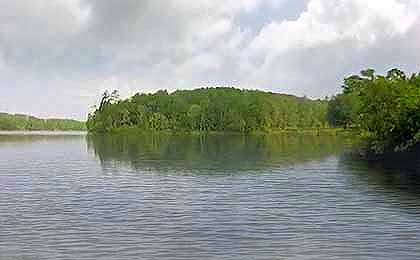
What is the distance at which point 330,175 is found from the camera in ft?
151

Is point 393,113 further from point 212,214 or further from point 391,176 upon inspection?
point 212,214

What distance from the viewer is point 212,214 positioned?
90.2ft

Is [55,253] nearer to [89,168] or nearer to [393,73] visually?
[89,168]

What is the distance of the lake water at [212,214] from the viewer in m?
20.4

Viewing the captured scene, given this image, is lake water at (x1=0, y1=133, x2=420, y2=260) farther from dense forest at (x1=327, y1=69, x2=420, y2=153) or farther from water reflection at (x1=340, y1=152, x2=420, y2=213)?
dense forest at (x1=327, y1=69, x2=420, y2=153)

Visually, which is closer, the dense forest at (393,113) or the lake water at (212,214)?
the lake water at (212,214)

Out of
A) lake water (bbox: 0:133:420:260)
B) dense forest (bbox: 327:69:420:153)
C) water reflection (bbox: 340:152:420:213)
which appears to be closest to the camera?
lake water (bbox: 0:133:420:260)

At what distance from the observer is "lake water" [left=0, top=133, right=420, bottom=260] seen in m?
20.4

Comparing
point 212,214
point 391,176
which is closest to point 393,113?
point 391,176

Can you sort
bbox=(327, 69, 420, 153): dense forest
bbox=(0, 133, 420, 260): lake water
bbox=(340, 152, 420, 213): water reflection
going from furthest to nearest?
bbox=(327, 69, 420, 153): dense forest
bbox=(340, 152, 420, 213): water reflection
bbox=(0, 133, 420, 260): lake water

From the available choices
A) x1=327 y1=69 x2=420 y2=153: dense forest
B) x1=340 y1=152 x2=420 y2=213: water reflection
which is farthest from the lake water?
x1=327 y1=69 x2=420 y2=153: dense forest

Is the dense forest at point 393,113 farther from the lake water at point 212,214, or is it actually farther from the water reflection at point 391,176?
the lake water at point 212,214

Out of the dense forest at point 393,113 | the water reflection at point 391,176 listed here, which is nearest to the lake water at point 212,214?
the water reflection at point 391,176

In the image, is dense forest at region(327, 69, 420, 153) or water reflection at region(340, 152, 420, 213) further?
dense forest at region(327, 69, 420, 153)
